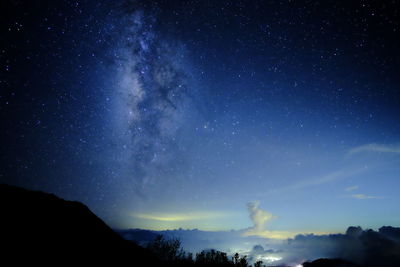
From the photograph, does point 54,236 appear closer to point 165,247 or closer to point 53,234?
point 53,234

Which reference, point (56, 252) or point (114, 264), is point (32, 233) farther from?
point (114, 264)

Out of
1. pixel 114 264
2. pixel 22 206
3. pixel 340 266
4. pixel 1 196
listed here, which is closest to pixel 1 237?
pixel 22 206

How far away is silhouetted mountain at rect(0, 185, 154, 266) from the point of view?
717 centimetres

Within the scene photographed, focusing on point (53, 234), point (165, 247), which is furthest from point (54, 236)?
point (165, 247)

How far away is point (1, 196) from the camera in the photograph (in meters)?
9.40

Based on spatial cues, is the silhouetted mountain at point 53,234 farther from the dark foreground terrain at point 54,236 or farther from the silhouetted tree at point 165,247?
the silhouetted tree at point 165,247


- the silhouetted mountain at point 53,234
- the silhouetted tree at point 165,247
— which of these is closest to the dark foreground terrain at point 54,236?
the silhouetted mountain at point 53,234

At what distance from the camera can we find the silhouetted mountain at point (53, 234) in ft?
23.5

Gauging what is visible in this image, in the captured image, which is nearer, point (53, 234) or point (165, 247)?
point (53, 234)

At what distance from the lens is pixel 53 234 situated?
8469mm

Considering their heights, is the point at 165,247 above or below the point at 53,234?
below

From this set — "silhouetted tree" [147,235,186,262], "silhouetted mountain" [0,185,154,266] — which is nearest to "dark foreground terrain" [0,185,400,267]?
"silhouetted mountain" [0,185,154,266]

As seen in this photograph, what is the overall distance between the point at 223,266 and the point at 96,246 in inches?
348

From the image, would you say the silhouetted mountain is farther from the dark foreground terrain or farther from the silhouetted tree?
the silhouetted tree
